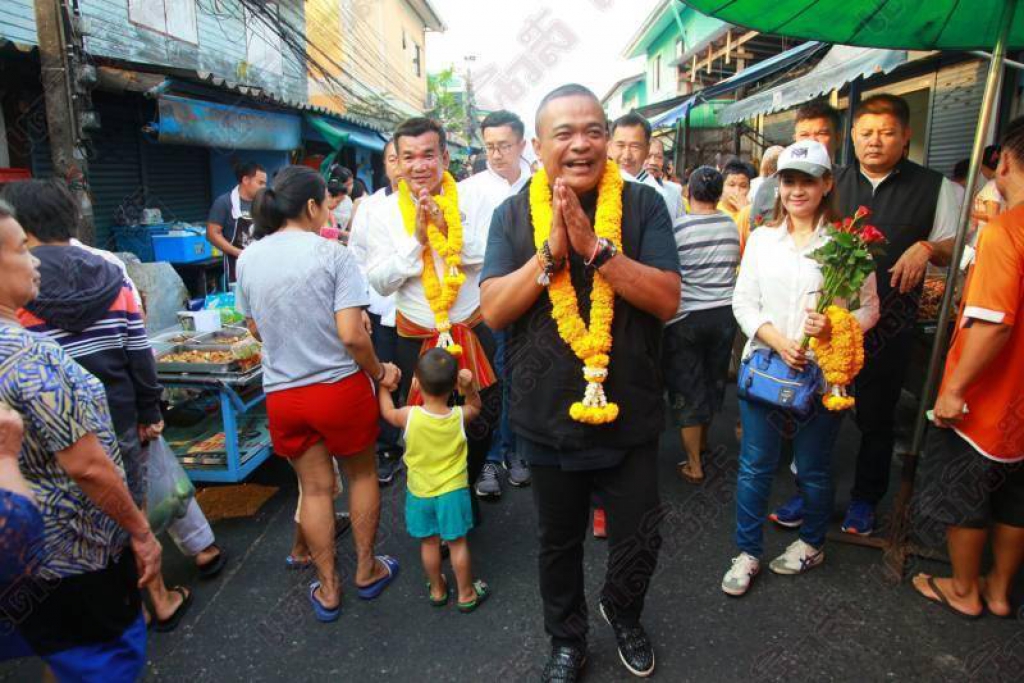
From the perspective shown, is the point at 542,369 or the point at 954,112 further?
the point at 954,112

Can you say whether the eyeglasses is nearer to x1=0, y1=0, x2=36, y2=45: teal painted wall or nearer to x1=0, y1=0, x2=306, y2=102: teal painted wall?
x1=0, y1=0, x2=306, y2=102: teal painted wall

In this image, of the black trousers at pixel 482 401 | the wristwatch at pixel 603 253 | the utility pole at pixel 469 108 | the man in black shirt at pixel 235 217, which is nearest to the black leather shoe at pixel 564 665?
the black trousers at pixel 482 401

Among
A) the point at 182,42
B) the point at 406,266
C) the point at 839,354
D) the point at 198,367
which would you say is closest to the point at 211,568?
the point at 198,367

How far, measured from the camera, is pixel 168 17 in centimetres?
1076

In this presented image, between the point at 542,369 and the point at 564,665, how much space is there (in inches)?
45.6

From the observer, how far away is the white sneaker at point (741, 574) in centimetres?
307

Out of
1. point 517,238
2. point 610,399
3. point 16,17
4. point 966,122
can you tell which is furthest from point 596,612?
point 16,17

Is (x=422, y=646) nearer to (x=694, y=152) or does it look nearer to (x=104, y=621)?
(x=104, y=621)

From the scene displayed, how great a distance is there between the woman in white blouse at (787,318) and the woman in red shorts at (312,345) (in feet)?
5.70

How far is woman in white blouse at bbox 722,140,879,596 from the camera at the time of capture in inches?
114

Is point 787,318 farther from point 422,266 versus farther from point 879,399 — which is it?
point 422,266

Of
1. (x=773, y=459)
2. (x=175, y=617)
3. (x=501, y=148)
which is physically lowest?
(x=175, y=617)

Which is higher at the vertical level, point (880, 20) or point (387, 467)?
point (880, 20)

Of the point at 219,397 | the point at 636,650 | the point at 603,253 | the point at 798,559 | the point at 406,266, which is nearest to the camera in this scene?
the point at 603,253
